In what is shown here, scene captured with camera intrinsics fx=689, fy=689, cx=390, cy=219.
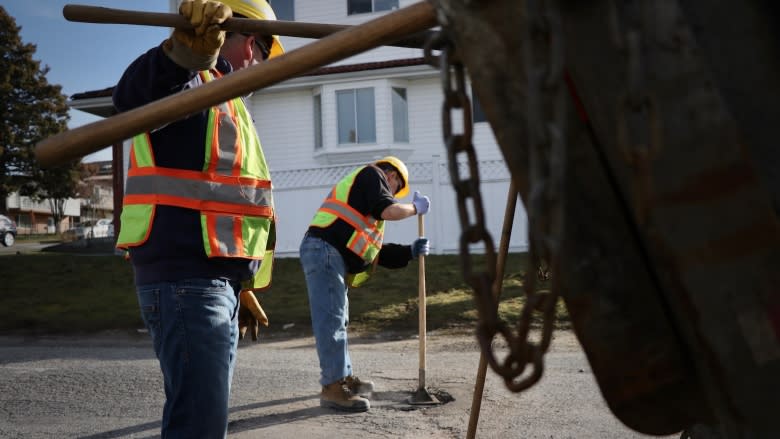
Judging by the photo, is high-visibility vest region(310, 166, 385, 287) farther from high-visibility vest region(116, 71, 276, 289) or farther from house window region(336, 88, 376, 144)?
house window region(336, 88, 376, 144)

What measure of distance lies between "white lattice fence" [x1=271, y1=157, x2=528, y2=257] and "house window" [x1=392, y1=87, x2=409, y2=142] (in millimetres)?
2702

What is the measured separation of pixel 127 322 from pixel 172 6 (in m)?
13.8

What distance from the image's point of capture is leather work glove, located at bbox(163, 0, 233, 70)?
219cm

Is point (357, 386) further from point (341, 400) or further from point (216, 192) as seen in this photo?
point (216, 192)

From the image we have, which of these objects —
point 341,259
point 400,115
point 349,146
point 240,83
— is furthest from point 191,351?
point 400,115

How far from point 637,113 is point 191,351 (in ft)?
5.78

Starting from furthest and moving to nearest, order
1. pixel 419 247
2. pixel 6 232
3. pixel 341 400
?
1. pixel 6 232
2. pixel 419 247
3. pixel 341 400

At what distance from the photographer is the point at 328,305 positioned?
16.3 feet

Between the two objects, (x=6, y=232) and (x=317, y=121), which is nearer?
(x=317, y=121)

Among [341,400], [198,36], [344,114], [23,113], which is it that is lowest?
[341,400]

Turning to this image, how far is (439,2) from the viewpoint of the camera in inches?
49.1

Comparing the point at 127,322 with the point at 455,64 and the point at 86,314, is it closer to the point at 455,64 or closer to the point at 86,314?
the point at 86,314

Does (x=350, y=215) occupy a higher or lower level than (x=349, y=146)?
lower

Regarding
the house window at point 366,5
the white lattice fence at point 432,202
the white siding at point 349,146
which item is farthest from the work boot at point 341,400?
the house window at point 366,5
